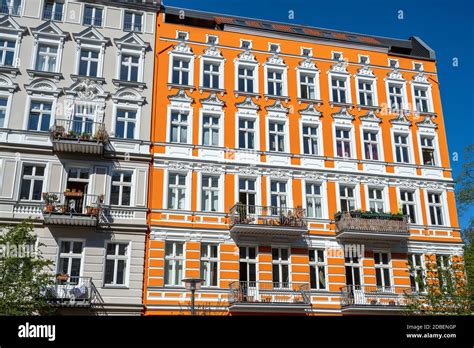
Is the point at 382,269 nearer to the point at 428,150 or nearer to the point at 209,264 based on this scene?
the point at 428,150

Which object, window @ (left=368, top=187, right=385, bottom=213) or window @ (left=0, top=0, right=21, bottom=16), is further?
window @ (left=368, top=187, right=385, bottom=213)

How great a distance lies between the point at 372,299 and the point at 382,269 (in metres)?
1.85

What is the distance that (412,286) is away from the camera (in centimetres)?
2523

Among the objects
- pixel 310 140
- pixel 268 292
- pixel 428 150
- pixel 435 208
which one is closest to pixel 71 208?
pixel 268 292

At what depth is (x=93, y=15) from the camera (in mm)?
26125

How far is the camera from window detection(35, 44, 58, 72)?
24.6m

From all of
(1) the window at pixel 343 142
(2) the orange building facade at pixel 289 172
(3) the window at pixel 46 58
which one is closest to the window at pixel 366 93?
(2) the orange building facade at pixel 289 172

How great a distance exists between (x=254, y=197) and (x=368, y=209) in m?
6.19

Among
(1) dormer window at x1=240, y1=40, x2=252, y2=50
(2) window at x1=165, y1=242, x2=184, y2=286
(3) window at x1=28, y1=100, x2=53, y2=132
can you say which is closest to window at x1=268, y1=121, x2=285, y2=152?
(1) dormer window at x1=240, y1=40, x2=252, y2=50

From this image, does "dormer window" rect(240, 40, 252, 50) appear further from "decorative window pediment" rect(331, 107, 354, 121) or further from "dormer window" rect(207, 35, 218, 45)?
"decorative window pediment" rect(331, 107, 354, 121)

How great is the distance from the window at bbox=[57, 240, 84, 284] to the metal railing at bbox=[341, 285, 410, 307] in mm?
12328

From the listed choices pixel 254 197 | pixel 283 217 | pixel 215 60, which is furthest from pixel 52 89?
pixel 283 217
